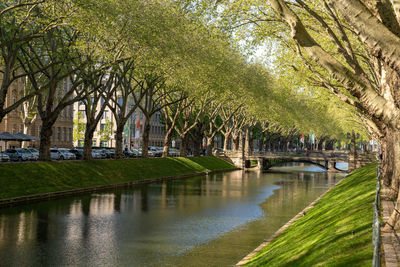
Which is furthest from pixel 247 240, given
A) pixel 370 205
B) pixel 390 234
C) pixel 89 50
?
pixel 89 50

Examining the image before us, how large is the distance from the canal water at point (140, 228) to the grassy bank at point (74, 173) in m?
2.67

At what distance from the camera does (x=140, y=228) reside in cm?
2692

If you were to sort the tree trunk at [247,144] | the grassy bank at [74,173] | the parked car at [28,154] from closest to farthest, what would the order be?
the grassy bank at [74,173] → the parked car at [28,154] → the tree trunk at [247,144]

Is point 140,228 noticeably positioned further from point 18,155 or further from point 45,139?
point 18,155

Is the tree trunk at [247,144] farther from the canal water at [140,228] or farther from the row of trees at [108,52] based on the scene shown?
the canal water at [140,228]

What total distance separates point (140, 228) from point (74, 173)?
64.6 ft

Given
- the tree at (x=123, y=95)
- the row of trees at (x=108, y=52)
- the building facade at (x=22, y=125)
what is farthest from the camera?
the building facade at (x=22, y=125)

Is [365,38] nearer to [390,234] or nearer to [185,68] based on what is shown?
[390,234]

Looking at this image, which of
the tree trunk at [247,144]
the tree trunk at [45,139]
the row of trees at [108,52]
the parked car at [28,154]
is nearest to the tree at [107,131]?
the tree trunk at [247,144]

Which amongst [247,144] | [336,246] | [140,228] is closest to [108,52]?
[140,228]

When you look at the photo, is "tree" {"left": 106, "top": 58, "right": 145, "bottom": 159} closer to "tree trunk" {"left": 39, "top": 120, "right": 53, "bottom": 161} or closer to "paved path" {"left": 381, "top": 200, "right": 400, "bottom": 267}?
"tree trunk" {"left": 39, "top": 120, "right": 53, "bottom": 161}

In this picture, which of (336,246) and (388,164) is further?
(388,164)

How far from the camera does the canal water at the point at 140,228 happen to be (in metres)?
20.0

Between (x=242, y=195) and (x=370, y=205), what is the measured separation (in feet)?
94.9
